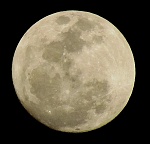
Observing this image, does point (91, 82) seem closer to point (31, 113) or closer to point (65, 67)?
point (65, 67)

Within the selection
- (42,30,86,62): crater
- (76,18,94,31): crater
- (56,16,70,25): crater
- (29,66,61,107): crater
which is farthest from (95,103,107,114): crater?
(56,16,70,25): crater

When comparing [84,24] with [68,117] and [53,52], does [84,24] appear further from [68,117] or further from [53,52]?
[68,117]

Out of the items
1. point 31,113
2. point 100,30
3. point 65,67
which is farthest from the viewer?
point 31,113

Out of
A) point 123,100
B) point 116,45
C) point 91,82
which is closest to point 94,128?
point 123,100

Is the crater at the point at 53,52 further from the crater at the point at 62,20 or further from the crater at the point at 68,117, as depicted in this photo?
the crater at the point at 68,117

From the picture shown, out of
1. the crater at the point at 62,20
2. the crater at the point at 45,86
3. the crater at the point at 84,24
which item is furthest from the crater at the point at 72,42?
the crater at the point at 45,86

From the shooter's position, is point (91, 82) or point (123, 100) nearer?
point (91, 82)

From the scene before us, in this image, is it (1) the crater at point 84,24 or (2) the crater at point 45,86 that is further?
(1) the crater at point 84,24

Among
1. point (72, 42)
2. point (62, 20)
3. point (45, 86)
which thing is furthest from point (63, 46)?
point (45, 86)
